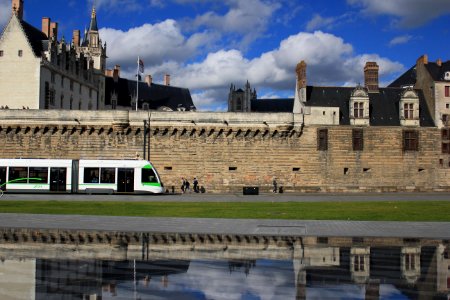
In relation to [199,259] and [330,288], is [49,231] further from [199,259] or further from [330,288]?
[330,288]

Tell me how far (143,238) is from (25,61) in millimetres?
45170

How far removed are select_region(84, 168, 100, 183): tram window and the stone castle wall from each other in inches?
257

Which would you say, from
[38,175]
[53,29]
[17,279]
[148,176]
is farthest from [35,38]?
[17,279]

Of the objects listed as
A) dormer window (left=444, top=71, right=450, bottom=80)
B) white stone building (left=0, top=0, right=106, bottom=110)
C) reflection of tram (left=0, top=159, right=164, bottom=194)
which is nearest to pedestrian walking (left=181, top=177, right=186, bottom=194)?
reflection of tram (left=0, top=159, right=164, bottom=194)

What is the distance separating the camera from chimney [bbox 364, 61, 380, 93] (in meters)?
49.9

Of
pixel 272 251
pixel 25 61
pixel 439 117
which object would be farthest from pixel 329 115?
pixel 272 251

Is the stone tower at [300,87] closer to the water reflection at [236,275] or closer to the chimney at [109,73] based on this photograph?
the water reflection at [236,275]

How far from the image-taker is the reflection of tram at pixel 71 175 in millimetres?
37031

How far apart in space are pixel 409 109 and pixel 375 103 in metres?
3.08

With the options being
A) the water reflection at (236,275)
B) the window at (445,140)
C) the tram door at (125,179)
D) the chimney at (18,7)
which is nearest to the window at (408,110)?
the window at (445,140)

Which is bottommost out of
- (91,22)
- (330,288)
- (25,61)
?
(330,288)

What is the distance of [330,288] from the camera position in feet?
28.0

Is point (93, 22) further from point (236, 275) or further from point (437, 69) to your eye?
point (236, 275)

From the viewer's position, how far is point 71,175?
37.2m
